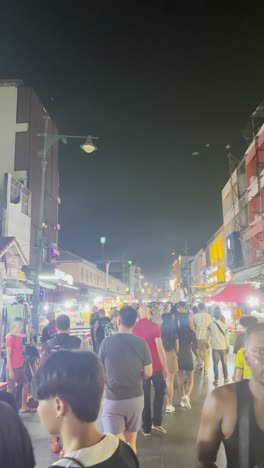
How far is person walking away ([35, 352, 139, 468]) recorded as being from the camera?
1.75 m

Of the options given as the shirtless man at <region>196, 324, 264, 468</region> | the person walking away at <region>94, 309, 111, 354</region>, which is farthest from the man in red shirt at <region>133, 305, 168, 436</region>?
the shirtless man at <region>196, 324, 264, 468</region>

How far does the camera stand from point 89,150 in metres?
12.0

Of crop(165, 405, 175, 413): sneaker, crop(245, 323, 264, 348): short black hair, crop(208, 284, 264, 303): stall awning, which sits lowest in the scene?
crop(165, 405, 175, 413): sneaker

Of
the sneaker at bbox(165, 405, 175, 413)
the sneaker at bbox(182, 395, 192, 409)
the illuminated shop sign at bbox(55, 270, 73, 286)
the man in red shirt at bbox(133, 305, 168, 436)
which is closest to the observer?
the man in red shirt at bbox(133, 305, 168, 436)

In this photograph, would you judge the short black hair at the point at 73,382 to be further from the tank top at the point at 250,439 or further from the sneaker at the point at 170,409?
the sneaker at the point at 170,409

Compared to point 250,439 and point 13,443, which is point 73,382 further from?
point 250,439

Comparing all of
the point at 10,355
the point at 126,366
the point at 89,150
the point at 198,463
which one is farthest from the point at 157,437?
the point at 89,150

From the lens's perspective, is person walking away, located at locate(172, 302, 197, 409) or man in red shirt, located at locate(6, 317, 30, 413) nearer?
man in red shirt, located at locate(6, 317, 30, 413)

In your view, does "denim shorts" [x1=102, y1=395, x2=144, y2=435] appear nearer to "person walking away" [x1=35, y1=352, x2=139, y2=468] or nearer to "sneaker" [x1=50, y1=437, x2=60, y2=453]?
"sneaker" [x1=50, y1=437, x2=60, y2=453]

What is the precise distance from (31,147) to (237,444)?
2505 cm

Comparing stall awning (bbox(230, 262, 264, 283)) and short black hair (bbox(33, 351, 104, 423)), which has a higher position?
stall awning (bbox(230, 262, 264, 283))

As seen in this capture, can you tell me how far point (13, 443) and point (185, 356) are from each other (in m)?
7.56

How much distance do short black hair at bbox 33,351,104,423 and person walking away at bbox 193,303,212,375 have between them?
10.6m

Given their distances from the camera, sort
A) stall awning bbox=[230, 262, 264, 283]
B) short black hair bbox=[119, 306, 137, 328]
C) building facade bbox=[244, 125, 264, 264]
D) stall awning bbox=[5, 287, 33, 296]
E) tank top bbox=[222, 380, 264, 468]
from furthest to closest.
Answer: building facade bbox=[244, 125, 264, 264] < stall awning bbox=[230, 262, 264, 283] < stall awning bbox=[5, 287, 33, 296] < short black hair bbox=[119, 306, 137, 328] < tank top bbox=[222, 380, 264, 468]
